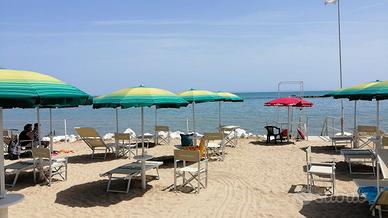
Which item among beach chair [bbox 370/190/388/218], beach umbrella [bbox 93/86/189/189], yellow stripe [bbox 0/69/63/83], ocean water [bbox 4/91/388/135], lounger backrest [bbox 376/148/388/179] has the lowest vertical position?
ocean water [bbox 4/91/388/135]

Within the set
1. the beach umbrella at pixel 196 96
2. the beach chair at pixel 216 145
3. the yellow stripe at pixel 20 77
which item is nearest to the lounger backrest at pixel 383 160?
the beach chair at pixel 216 145

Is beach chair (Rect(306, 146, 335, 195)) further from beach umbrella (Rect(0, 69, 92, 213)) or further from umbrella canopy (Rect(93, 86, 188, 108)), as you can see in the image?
beach umbrella (Rect(0, 69, 92, 213))

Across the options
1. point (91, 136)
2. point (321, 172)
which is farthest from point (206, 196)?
point (91, 136)

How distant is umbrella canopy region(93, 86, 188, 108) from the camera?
711 centimetres

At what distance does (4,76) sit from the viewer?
13.2ft

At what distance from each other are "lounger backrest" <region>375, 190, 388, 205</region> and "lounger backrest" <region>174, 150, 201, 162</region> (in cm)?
308

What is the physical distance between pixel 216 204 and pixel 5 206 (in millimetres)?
3444

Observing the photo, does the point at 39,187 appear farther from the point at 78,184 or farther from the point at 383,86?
the point at 383,86

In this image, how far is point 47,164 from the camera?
8289 mm

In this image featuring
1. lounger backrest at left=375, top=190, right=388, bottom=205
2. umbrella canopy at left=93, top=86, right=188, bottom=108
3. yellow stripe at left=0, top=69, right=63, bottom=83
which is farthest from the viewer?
umbrella canopy at left=93, top=86, right=188, bottom=108

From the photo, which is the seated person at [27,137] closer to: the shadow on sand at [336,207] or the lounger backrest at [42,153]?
the lounger backrest at [42,153]

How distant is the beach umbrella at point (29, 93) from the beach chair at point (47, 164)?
3625 mm

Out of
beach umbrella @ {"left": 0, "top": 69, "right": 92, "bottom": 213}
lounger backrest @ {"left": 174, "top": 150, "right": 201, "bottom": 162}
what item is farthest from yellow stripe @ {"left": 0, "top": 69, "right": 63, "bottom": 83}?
lounger backrest @ {"left": 174, "top": 150, "right": 201, "bottom": 162}

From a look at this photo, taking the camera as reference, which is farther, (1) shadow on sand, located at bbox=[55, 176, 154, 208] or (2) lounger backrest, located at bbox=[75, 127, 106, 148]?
(2) lounger backrest, located at bbox=[75, 127, 106, 148]
